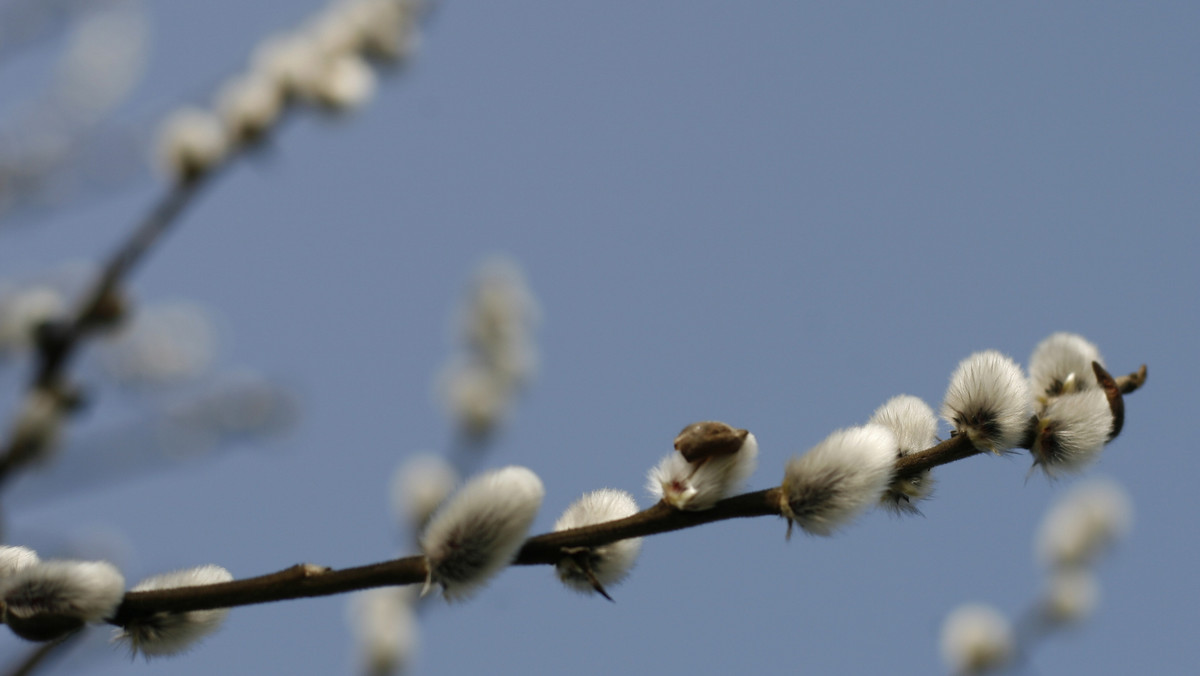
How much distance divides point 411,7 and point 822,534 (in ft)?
13.6

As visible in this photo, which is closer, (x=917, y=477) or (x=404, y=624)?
(x=917, y=477)

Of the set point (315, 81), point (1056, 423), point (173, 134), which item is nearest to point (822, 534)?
point (1056, 423)

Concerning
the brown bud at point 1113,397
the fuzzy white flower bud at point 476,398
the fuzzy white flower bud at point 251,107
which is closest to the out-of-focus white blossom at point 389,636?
the fuzzy white flower bud at point 476,398

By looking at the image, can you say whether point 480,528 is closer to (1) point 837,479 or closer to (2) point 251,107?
(1) point 837,479

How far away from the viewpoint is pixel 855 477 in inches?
43.6

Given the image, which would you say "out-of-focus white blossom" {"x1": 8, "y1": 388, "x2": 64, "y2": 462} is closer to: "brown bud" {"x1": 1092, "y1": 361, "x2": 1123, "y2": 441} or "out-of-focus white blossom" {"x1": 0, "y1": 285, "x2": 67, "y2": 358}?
"out-of-focus white blossom" {"x1": 0, "y1": 285, "x2": 67, "y2": 358}

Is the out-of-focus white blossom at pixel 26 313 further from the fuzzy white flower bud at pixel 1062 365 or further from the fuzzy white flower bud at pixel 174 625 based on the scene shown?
the fuzzy white flower bud at pixel 1062 365

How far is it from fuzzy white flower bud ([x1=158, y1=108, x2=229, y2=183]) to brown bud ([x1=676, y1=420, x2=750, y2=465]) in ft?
8.94

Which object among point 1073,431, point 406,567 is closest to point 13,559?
point 406,567

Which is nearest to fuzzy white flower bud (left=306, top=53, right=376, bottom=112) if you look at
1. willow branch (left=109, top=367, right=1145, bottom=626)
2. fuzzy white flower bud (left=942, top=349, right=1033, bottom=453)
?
willow branch (left=109, top=367, right=1145, bottom=626)

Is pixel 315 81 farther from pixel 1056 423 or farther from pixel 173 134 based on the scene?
pixel 1056 423

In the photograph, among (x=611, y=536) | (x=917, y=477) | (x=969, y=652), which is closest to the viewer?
(x=611, y=536)

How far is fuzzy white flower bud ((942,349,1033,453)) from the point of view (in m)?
1.21

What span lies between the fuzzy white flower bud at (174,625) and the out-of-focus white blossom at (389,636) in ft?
8.45
